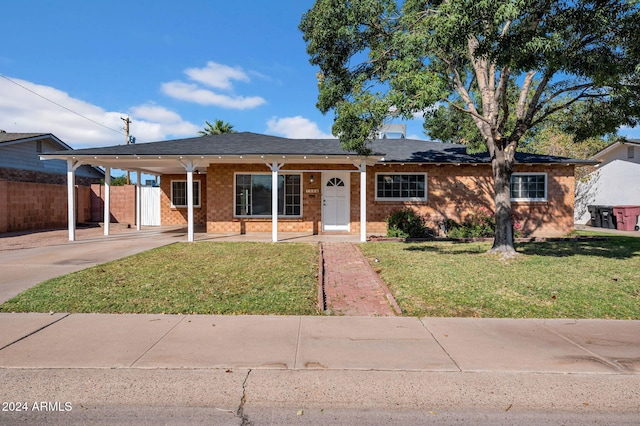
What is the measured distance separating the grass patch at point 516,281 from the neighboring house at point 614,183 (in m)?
11.8

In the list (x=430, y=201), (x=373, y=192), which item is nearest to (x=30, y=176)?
(x=373, y=192)

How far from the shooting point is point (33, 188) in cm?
1627

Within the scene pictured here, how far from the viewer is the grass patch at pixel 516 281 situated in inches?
225

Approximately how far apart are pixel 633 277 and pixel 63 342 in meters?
9.74

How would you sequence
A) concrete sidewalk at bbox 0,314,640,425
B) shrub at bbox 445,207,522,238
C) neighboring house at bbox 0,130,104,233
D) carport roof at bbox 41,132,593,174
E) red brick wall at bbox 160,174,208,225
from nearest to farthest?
concrete sidewalk at bbox 0,314,640,425 < carport roof at bbox 41,132,593,174 < shrub at bbox 445,207,522,238 < neighboring house at bbox 0,130,104,233 < red brick wall at bbox 160,174,208,225

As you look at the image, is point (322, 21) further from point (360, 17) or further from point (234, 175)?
point (234, 175)

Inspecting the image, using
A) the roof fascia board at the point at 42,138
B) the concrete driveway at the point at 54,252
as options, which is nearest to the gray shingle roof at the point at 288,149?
the concrete driveway at the point at 54,252

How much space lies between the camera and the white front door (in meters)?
15.1

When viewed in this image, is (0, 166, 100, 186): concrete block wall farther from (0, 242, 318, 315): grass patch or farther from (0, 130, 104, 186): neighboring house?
(0, 242, 318, 315): grass patch

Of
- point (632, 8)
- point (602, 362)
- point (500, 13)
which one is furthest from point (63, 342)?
point (632, 8)

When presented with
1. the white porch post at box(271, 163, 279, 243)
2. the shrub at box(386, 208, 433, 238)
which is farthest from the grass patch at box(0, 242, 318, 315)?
the shrub at box(386, 208, 433, 238)

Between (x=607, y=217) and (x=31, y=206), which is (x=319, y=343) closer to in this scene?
(x=31, y=206)

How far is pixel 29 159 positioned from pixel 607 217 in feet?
102

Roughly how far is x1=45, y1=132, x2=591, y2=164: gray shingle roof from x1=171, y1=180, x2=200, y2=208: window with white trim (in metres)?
Answer: 3.91
